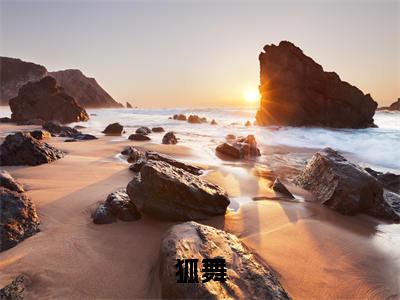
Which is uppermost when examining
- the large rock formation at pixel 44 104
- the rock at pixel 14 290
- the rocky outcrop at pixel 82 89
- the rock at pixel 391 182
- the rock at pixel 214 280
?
the rocky outcrop at pixel 82 89

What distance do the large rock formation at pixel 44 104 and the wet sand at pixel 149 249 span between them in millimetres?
19086

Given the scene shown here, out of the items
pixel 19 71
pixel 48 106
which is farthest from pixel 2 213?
pixel 19 71

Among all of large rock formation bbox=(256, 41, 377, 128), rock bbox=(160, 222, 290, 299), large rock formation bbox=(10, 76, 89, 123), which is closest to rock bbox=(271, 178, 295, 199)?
rock bbox=(160, 222, 290, 299)

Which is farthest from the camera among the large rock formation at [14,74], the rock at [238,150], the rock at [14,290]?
the large rock formation at [14,74]

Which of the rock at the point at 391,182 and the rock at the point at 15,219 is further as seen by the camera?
the rock at the point at 391,182

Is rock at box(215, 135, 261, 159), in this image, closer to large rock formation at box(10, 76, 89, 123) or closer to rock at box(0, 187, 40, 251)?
rock at box(0, 187, 40, 251)

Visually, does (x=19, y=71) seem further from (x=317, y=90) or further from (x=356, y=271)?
(x=356, y=271)

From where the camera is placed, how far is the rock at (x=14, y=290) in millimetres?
1863

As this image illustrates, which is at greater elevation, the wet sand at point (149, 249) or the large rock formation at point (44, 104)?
the large rock formation at point (44, 104)

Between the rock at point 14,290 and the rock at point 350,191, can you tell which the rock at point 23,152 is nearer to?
the rock at point 14,290

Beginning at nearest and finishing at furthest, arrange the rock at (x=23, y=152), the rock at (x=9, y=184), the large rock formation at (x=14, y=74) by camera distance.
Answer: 1. the rock at (x=9, y=184)
2. the rock at (x=23, y=152)
3. the large rock formation at (x=14, y=74)

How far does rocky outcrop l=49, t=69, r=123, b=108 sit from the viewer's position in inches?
3472

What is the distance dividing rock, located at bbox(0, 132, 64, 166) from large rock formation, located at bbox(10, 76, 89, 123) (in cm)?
1734

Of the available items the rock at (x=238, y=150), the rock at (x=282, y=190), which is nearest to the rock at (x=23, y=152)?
the rock at (x=282, y=190)
